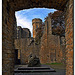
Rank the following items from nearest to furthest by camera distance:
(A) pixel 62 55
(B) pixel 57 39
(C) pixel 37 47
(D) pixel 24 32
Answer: (A) pixel 62 55, (B) pixel 57 39, (C) pixel 37 47, (D) pixel 24 32

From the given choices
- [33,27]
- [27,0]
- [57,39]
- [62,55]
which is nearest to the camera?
[27,0]

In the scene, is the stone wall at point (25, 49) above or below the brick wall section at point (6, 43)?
below

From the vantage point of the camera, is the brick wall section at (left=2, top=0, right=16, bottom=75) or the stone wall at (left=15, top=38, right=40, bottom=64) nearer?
the brick wall section at (left=2, top=0, right=16, bottom=75)

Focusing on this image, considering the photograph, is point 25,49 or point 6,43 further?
point 25,49

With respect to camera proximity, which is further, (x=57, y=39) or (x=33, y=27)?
(x=33, y=27)

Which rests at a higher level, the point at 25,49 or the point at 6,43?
the point at 6,43

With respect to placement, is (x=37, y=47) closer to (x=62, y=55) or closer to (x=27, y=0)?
(x=62, y=55)

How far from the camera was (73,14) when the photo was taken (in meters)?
2.95

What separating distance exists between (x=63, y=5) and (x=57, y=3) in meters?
0.27

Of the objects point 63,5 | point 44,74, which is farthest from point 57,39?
point 63,5

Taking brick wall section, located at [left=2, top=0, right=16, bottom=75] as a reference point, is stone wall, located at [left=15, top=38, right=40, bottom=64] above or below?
below

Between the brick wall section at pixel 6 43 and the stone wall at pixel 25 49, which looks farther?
the stone wall at pixel 25 49

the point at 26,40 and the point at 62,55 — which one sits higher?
the point at 26,40

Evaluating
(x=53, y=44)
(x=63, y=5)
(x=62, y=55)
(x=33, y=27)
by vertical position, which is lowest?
(x=62, y=55)
